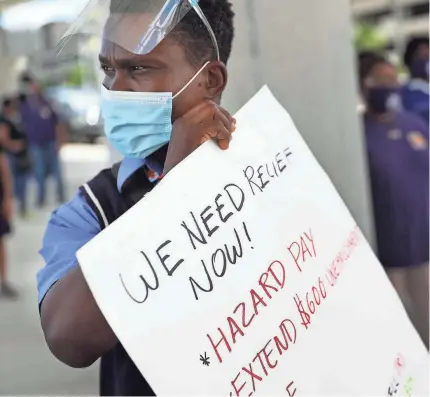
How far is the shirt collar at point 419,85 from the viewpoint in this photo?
4832mm

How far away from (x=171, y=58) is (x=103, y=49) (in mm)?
130

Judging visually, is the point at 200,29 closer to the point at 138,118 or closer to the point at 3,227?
the point at 138,118

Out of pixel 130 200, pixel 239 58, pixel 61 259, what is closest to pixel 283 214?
pixel 130 200

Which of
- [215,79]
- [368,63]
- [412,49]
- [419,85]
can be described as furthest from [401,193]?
[215,79]

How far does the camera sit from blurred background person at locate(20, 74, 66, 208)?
8.33 metres

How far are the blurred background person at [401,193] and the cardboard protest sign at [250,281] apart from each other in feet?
7.05

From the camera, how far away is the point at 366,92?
4141 millimetres

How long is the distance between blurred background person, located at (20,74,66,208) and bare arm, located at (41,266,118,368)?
23.3 ft

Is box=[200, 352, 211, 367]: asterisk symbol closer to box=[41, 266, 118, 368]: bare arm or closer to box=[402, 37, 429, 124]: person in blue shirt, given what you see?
box=[41, 266, 118, 368]: bare arm

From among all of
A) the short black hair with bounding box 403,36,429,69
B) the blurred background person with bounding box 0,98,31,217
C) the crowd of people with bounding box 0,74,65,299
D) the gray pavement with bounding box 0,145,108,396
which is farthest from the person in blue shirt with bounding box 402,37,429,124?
the blurred background person with bounding box 0,98,31,217

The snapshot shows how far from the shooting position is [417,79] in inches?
201

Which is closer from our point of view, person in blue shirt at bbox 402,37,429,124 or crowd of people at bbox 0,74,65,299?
person in blue shirt at bbox 402,37,429,124

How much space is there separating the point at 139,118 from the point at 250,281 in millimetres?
355

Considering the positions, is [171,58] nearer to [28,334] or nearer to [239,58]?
[239,58]
